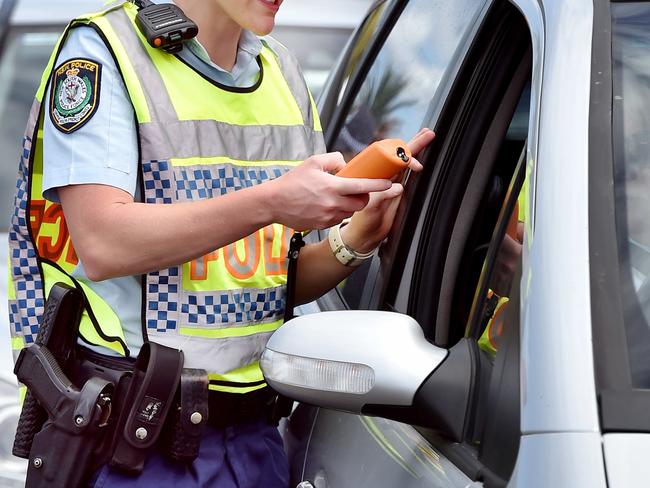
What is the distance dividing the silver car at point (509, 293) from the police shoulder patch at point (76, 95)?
0.51 metres

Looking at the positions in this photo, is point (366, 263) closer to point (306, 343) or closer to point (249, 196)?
point (249, 196)

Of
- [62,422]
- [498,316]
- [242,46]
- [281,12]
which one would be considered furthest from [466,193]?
[281,12]

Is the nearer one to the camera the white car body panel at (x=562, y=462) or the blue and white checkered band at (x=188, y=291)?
the white car body panel at (x=562, y=462)

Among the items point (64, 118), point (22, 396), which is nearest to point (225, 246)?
point (64, 118)

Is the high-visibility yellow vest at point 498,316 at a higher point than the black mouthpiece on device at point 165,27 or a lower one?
lower

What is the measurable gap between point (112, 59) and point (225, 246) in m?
0.34

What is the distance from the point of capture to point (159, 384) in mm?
2131

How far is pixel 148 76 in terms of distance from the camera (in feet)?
7.13

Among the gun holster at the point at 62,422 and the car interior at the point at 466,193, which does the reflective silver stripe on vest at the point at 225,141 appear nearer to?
the car interior at the point at 466,193

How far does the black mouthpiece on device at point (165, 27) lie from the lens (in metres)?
2.17

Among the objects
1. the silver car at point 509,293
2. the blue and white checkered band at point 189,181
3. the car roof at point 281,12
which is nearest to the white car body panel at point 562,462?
the silver car at point 509,293

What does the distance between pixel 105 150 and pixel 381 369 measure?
0.63m

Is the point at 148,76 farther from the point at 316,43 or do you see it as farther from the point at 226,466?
the point at 316,43

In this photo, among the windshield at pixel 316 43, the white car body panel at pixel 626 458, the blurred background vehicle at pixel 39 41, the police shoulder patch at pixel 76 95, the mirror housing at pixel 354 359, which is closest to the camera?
the white car body panel at pixel 626 458
